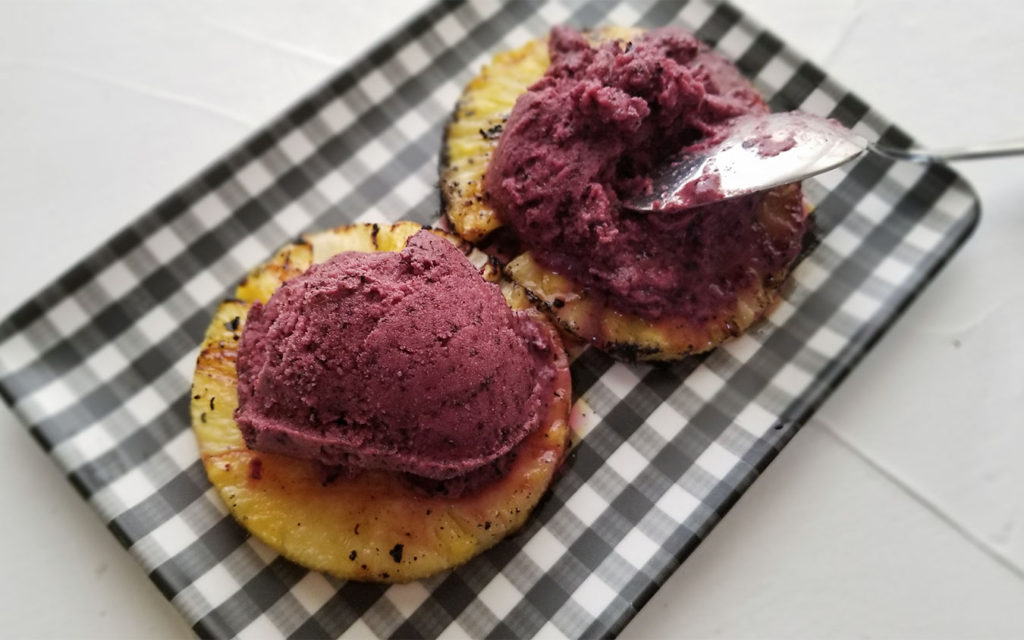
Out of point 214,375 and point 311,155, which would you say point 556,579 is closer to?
point 214,375

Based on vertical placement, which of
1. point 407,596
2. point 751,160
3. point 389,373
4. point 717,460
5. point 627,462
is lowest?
point 717,460

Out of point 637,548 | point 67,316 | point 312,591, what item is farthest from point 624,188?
point 67,316

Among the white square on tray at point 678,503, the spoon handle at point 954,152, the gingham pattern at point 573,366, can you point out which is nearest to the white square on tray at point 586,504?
the gingham pattern at point 573,366

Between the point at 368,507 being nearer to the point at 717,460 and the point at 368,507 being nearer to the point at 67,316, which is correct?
the point at 717,460

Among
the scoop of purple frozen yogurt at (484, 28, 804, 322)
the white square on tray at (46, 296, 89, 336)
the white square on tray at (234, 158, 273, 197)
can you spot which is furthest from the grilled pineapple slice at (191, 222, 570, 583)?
the white square on tray at (234, 158, 273, 197)

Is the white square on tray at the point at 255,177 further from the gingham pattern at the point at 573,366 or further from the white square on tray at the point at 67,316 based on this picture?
the white square on tray at the point at 67,316

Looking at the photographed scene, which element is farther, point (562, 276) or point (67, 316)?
point (67, 316)
